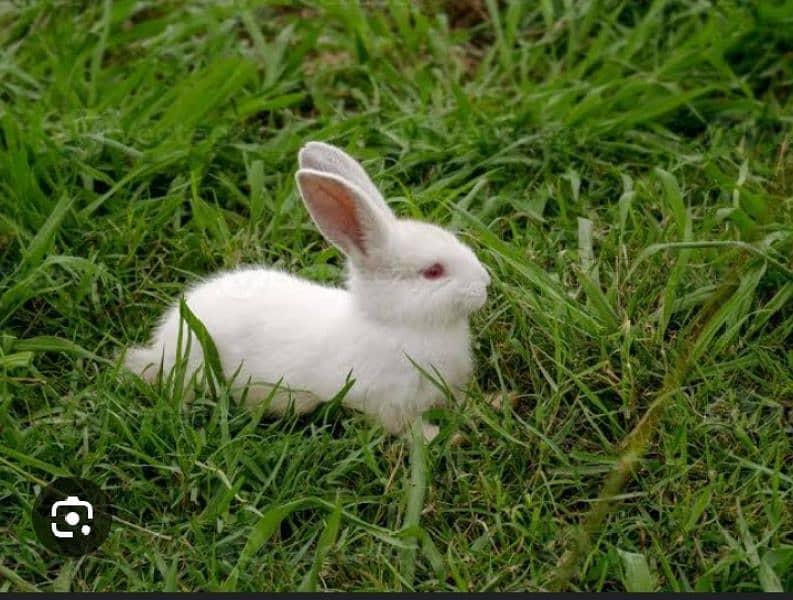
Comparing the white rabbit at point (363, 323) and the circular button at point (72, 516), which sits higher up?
the white rabbit at point (363, 323)

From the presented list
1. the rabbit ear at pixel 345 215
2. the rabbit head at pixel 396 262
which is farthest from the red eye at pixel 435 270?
the rabbit ear at pixel 345 215

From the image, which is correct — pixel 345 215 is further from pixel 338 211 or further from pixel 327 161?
pixel 327 161

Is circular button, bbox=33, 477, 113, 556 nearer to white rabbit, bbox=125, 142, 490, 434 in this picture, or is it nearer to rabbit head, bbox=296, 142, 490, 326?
white rabbit, bbox=125, 142, 490, 434

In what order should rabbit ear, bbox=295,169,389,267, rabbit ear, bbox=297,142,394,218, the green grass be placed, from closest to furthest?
the green grass < rabbit ear, bbox=295,169,389,267 < rabbit ear, bbox=297,142,394,218

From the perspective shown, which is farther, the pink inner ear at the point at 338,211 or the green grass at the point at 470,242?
the pink inner ear at the point at 338,211

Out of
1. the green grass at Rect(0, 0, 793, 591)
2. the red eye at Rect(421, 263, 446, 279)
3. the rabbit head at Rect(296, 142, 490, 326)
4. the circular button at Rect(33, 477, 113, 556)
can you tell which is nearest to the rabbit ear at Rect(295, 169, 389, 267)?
the rabbit head at Rect(296, 142, 490, 326)

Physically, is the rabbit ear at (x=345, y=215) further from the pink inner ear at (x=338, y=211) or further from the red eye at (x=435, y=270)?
the red eye at (x=435, y=270)

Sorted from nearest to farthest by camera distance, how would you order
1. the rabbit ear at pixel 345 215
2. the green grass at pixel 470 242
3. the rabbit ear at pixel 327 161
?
the green grass at pixel 470 242 < the rabbit ear at pixel 345 215 < the rabbit ear at pixel 327 161

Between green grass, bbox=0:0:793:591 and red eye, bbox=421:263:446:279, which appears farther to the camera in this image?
red eye, bbox=421:263:446:279
